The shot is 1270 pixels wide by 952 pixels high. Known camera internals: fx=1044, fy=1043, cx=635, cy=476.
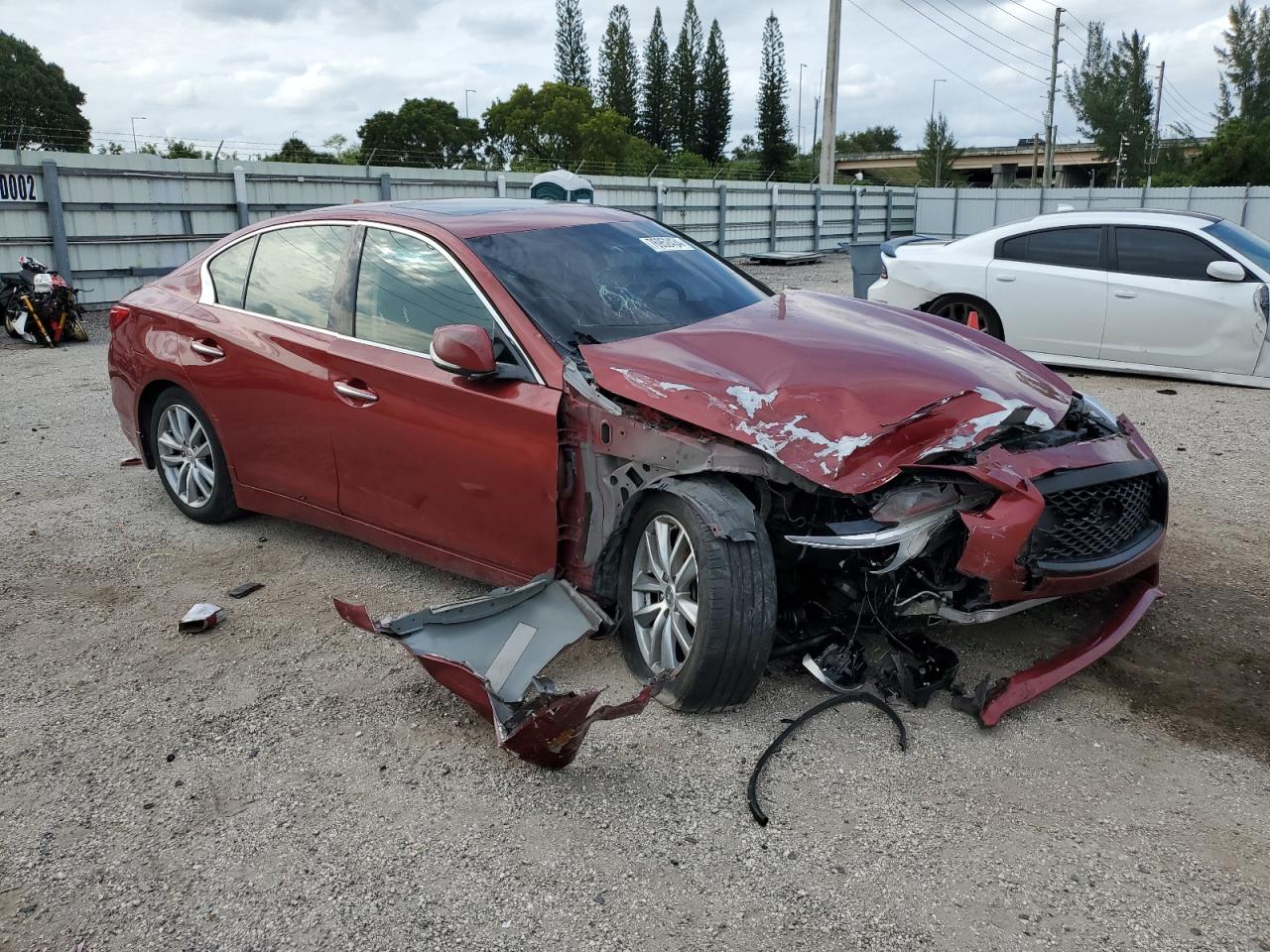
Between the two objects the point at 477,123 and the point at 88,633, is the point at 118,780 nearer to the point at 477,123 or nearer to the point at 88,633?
the point at 88,633

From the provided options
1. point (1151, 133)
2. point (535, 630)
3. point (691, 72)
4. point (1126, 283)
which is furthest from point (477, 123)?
point (535, 630)

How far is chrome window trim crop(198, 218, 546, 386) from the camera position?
3.79 m

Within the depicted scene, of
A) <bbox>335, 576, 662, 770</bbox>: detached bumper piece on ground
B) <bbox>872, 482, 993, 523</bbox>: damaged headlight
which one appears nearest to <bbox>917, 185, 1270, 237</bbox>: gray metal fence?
<bbox>872, 482, 993, 523</bbox>: damaged headlight

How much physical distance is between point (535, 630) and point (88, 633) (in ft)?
6.45

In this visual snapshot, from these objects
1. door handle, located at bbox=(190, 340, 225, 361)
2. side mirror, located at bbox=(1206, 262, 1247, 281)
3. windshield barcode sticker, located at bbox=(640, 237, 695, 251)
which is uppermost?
windshield barcode sticker, located at bbox=(640, 237, 695, 251)

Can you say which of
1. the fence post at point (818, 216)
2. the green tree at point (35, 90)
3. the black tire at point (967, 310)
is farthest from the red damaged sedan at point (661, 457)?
the green tree at point (35, 90)

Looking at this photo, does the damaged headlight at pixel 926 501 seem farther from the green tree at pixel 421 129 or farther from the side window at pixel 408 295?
the green tree at pixel 421 129

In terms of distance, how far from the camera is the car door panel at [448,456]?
366cm

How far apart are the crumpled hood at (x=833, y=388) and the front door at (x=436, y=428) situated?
377 millimetres

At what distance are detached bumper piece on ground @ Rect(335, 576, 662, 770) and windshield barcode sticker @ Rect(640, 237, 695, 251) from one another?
170cm

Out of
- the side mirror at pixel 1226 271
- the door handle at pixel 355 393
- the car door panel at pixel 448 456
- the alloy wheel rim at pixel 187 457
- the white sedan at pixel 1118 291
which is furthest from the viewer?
the white sedan at pixel 1118 291

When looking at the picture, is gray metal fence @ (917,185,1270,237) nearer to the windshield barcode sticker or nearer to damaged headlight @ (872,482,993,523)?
the windshield barcode sticker

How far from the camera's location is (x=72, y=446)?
7.27 meters

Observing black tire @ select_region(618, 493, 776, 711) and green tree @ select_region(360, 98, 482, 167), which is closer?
black tire @ select_region(618, 493, 776, 711)
